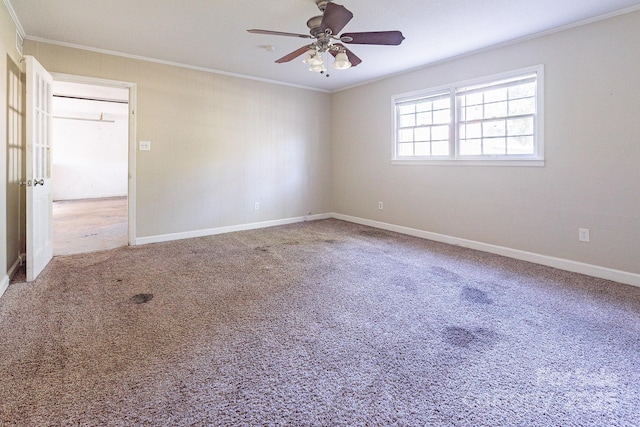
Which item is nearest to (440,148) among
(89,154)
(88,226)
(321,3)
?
(321,3)

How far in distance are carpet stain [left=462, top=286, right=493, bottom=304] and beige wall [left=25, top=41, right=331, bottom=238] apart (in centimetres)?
371

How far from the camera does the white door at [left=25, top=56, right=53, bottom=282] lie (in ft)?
10.2

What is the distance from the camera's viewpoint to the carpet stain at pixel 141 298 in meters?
2.71

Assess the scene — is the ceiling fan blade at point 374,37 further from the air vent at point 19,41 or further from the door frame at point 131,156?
the air vent at point 19,41

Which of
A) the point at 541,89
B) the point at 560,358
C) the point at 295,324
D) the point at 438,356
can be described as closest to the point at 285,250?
the point at 295,324

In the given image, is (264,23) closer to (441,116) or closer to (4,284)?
(441,116)

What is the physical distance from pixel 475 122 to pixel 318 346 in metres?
3.59

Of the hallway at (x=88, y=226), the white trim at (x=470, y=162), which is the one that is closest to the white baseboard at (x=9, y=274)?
the hallway at (x=88, y=226)

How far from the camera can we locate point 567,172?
348 cm

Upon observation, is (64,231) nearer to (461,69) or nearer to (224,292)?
(224,292)

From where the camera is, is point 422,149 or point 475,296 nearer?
point 475,296

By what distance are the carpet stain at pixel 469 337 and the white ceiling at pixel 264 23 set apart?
268cm

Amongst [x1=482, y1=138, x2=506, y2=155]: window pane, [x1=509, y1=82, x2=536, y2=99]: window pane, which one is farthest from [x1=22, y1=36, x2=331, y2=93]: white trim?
[x1=509, y1=82, x2=536, y2=99]: window pane

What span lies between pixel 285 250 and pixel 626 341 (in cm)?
324
